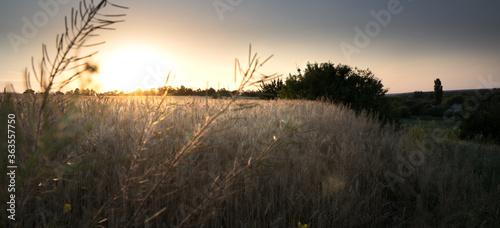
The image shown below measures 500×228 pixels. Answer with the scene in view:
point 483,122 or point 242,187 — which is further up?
point 242,187

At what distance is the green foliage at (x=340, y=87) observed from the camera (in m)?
16.1

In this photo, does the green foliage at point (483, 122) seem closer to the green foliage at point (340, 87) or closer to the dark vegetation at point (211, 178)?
the green foliage at point (340, 87)

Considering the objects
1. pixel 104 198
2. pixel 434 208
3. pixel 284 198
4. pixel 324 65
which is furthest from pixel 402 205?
pixel 324 65

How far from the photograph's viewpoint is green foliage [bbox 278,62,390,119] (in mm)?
16125

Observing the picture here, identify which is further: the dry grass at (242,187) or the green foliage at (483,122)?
the green foliage at (483,122)

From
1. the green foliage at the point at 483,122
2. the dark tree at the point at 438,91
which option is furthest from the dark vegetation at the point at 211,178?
the dark tree at the point at 438,91

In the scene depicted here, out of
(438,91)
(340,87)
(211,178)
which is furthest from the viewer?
(438,91)

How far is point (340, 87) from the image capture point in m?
16.4

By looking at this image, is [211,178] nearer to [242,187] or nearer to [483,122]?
[242,187]

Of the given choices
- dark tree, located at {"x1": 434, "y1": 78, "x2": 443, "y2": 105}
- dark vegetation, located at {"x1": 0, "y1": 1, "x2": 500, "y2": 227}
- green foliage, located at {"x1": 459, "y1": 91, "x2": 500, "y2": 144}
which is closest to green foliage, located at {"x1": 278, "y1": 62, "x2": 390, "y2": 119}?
green foliage, located at {"x1": 459, "y1": 91, "x2": 500, "y2": 144}

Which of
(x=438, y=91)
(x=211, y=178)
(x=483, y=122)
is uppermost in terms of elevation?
(x=438, y=91)

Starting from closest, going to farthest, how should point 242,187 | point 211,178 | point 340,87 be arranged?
point 211,178 < point 242,187 < point 340,87

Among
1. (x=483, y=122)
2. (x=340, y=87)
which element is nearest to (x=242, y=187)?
(x=340, y=87)

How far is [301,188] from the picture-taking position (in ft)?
8.66
